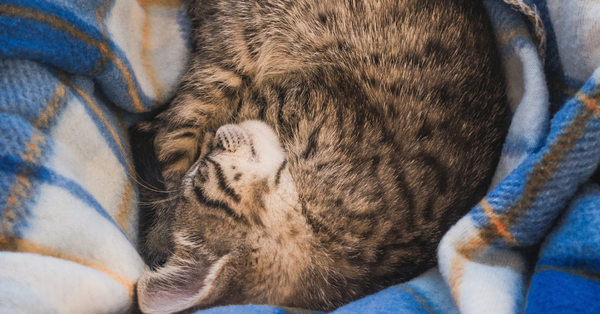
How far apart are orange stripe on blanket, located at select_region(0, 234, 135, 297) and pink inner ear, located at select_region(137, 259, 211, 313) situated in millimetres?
37

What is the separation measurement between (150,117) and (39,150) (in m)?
0.55

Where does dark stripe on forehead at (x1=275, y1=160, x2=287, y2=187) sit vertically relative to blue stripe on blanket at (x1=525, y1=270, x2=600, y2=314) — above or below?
below

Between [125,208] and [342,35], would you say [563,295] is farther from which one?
[125,208]

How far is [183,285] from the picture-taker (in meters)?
1.06

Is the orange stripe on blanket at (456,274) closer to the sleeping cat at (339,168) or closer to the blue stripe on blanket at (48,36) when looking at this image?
the sleeping cat at (339,168)

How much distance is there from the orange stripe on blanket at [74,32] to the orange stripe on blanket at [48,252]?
1.65 ft

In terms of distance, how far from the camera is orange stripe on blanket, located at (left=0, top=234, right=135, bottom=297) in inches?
33.8

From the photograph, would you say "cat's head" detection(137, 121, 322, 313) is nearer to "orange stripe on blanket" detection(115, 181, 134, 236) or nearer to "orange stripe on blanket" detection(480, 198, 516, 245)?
"orange stripe on blanket" detection(115, 181, 134, 236)

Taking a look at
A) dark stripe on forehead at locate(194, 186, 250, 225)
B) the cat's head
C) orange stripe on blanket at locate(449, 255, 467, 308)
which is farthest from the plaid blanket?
dark stripe on forehead at locate(194, 186, 250, 225)

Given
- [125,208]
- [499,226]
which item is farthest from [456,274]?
[125,208]

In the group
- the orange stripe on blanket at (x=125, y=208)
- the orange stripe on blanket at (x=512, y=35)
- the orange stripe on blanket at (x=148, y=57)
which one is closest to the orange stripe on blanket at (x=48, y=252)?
the orange stripe on blanket at (x=125, y=208)

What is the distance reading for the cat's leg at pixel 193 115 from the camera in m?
1.42

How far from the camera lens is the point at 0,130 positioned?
35.6 inches

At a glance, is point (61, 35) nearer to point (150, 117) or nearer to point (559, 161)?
point (150, 117)
